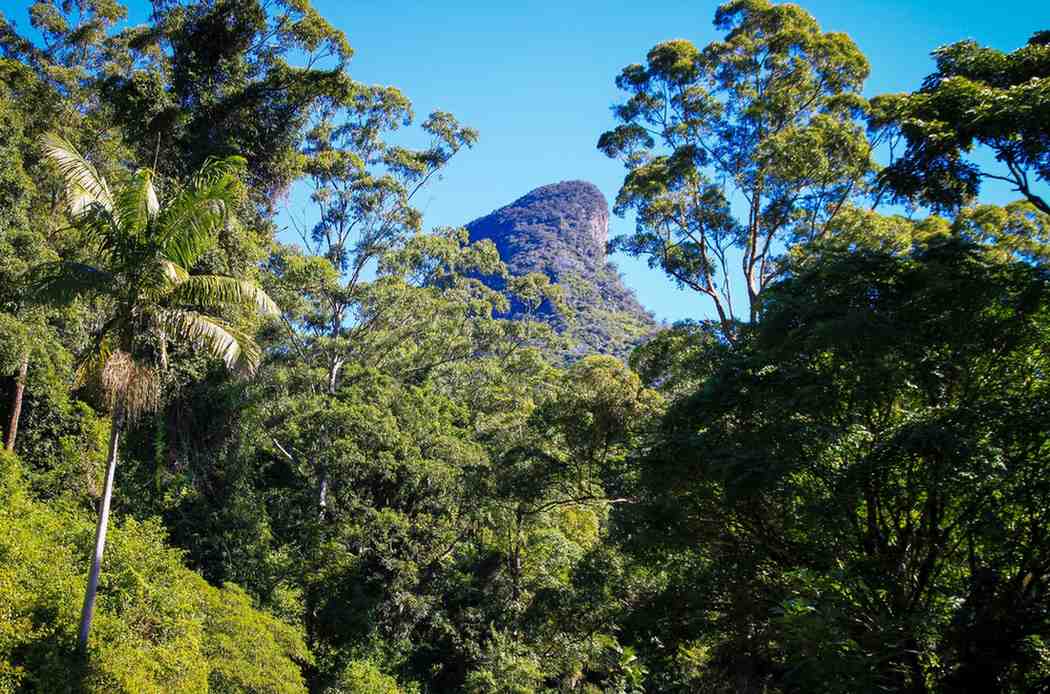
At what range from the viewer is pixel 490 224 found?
4631 inches

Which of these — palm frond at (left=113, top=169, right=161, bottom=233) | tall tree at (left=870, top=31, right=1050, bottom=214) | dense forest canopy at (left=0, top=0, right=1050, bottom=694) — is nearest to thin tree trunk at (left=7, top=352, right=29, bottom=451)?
dense forest canopy at (left=0, top=0, right=1050, bottom=694)

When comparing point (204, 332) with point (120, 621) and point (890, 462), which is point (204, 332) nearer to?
point (120, 621)

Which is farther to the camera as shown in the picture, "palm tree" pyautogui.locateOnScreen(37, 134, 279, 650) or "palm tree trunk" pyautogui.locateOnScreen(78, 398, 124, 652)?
"palm tree" pyautogui.locateOnScreen(37, 134, 279, 650)

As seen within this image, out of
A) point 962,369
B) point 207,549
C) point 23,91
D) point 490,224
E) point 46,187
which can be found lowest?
point 207,549

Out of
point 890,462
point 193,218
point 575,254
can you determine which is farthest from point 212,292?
point 575,254

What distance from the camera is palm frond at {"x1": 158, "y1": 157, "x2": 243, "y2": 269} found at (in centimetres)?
798

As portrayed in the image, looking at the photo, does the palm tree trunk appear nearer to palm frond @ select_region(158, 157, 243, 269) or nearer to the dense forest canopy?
the dense forest canopy

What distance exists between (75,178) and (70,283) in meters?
1.41

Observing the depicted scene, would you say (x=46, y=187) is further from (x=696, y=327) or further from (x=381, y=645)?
(x=696, y=327)

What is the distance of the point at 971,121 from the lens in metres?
5.74

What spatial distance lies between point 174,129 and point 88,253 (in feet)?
13.4

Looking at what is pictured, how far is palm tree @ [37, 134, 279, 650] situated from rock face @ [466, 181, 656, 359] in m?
50.8

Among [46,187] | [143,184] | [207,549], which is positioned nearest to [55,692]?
[143,184]

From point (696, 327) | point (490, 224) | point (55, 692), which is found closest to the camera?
point (55, 692)
